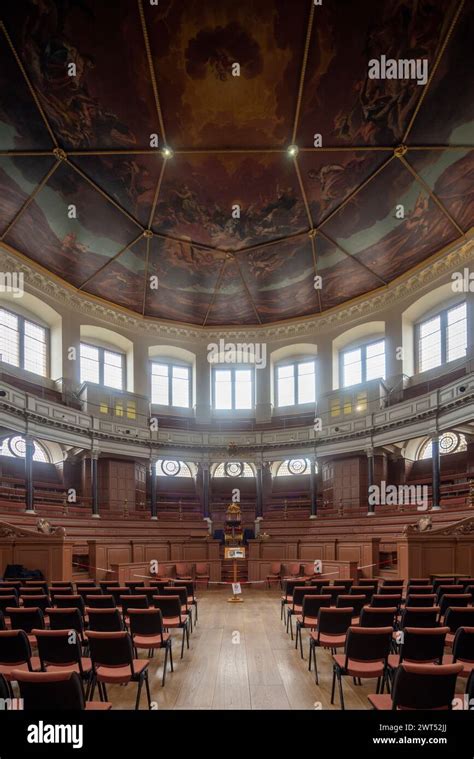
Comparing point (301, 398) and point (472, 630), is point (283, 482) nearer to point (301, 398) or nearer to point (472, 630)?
point (301, 398)

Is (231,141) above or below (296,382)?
A: above

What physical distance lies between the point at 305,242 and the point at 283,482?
41.2ft

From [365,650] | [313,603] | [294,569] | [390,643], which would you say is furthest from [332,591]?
[294,569]

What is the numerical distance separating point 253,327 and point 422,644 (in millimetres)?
23705

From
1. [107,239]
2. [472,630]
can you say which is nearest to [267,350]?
[107,239]

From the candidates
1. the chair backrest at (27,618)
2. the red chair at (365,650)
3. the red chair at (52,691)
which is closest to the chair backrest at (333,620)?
the red chair at (365,650)

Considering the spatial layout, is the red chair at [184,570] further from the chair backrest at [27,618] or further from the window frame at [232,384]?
the chair backrest at [27,618]

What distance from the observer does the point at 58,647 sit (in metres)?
5.42

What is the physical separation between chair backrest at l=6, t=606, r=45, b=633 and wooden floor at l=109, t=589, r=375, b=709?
1.27 m

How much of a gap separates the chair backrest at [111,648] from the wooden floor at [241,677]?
649mm

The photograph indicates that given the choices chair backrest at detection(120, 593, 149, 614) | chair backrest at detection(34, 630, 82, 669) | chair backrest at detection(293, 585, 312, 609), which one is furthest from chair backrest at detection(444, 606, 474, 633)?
chair backrest at detection(34, 630, 82, 669)

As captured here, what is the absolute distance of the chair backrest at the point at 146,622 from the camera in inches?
269

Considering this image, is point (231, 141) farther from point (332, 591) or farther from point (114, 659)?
point (114, 659)

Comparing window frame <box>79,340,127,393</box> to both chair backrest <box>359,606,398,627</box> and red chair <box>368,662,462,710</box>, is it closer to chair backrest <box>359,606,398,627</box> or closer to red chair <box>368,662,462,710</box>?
chair backrest <box>359,606,398,627</box>
